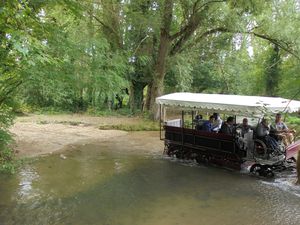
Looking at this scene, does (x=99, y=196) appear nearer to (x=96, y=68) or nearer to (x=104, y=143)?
(x=96, y=68)

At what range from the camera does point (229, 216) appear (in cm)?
792

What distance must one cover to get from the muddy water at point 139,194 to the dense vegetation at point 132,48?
195 cm

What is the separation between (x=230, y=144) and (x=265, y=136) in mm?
1188

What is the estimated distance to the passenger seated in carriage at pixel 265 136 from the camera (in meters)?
11.1

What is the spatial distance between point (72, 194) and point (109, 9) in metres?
12.3

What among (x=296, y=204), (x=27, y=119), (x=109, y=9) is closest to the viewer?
(x=296, y=204)

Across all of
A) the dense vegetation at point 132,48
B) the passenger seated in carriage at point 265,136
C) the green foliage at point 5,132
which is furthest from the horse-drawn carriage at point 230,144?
the green foliage at point 5,132

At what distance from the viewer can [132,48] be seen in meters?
24.5

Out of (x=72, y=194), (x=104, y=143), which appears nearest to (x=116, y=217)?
(x=72, y=194)

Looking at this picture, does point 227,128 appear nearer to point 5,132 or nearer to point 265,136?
point 265,136

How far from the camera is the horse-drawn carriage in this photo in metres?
11.0

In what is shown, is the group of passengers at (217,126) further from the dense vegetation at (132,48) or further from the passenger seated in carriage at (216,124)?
the dense vegetation at (132,48)

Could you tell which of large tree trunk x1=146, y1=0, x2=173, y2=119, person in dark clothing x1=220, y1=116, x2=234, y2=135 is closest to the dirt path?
large tree trunk x1=146, y1=0, x2=173, y2=119

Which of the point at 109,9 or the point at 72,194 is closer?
the point at 72,194
